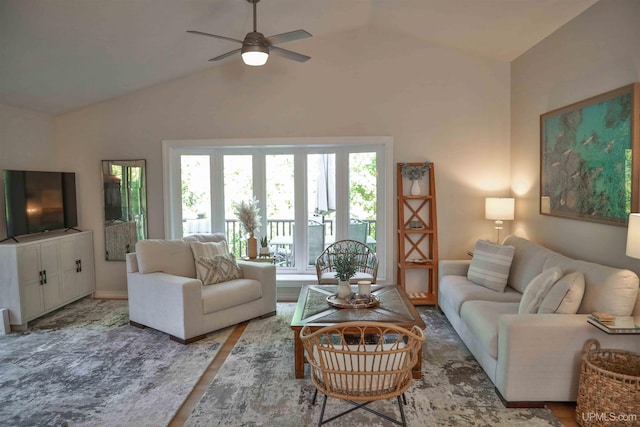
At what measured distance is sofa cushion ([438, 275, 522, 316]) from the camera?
3684 mm

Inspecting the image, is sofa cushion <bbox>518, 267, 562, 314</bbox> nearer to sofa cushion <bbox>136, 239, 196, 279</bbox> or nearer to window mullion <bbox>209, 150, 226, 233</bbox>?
sofa cushion <bbox>136, 239, 196, 279</bbox>

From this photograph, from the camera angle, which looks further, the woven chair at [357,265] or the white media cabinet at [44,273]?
the woven chair at [357,265]

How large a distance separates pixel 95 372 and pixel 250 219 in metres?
2.30

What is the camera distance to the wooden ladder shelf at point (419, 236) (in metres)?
4.90

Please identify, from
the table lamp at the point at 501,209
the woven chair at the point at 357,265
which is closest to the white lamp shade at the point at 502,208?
the table lamp at the point at 501,209

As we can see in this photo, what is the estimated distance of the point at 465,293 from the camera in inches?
149

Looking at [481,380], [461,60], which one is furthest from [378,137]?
[481,380]

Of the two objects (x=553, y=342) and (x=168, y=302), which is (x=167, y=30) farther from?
(x=553, y=342)

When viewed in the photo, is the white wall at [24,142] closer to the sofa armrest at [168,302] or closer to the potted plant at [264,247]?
the sofa armrest at [168,302]

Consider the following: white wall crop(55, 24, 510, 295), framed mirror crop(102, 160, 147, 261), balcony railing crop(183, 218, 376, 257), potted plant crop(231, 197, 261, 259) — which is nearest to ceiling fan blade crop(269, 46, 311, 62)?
white wall crop(55, 24, 510, 295)

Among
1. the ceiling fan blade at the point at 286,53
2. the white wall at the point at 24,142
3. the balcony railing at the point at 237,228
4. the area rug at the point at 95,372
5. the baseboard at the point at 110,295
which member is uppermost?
the ceiling fan blade at the point at 286,53

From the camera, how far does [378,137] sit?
5.01 m

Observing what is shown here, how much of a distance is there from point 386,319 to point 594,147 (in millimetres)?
2122

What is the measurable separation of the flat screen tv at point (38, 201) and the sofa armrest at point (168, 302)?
4.52 feet
